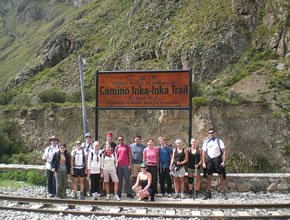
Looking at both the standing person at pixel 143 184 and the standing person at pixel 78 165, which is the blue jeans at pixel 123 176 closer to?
the standing person at pixel 143 184

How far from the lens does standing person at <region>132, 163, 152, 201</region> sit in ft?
32.4

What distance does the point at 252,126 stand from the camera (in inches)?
834

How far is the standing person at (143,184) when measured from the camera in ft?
32.4

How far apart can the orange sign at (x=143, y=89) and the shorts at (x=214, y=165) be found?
2139 millimetres

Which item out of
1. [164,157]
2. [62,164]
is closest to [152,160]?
[164,157]

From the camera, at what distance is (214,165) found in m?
10.5

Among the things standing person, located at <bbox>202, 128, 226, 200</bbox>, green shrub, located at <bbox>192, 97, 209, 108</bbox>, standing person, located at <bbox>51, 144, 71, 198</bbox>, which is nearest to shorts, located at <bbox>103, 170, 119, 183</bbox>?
standing person, located at <bbox>51, 144, 71, 198</bbox>

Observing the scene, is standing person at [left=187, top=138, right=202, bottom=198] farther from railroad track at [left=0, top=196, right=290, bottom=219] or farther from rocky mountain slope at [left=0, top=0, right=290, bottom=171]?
rocky mountain slope at [left=0, top=0, right=290, bottom=171]

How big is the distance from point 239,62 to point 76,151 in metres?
23.6

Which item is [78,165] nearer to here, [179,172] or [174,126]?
[179,172]

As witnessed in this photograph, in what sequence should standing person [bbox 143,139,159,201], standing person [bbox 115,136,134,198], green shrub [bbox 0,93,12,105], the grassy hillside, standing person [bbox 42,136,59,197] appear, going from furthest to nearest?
green shrub [bbox 0,93,12,105]
the grassy hillside
standing person [bbox 42,136,59,197]
standing person [bbox 115,136,134,198]
standing person [bbox 143,139,159,201]

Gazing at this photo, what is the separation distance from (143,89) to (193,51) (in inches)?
→ 832

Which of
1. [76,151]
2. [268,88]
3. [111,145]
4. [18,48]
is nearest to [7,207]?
[76,151]

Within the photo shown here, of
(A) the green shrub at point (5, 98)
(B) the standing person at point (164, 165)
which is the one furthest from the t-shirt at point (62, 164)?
(A) the green shrub at point (5, 98)
